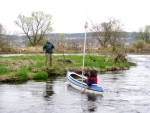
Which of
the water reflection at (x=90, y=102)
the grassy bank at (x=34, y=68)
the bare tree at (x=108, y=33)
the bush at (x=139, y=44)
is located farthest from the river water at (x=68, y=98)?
the bush at (x=139, y=44)

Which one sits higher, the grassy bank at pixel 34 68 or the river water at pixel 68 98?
the grassy bank at pixel 34 68

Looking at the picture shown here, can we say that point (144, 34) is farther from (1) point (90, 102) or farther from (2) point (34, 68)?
(1) point (90, 102)

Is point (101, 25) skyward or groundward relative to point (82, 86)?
skyward

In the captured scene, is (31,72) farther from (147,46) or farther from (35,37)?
(147,46)

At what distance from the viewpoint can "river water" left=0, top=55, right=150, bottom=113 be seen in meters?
14.8

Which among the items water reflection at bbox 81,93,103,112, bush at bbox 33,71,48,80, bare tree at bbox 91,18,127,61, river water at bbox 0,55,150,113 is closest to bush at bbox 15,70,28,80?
bush at bbox 33,71,48,80

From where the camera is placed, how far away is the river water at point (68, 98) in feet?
48.4

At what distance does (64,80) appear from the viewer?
979 inches

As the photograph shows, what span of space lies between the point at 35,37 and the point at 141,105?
209ft

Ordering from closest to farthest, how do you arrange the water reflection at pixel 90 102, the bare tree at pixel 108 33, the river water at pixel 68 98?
the river water at pixel 68 98 → the water reflection at pixel 90 102 → the bare tree at pixel 108 33

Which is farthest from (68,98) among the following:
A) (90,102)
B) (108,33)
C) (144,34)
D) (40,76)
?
(144,34)

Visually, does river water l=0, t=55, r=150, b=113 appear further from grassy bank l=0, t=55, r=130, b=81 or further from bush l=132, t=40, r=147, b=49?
bush l=132, t=40, r=147, b=49

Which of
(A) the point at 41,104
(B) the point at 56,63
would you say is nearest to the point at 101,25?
(B) the point at 56,63

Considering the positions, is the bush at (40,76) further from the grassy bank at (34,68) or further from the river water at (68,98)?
the river water at (68,98)
